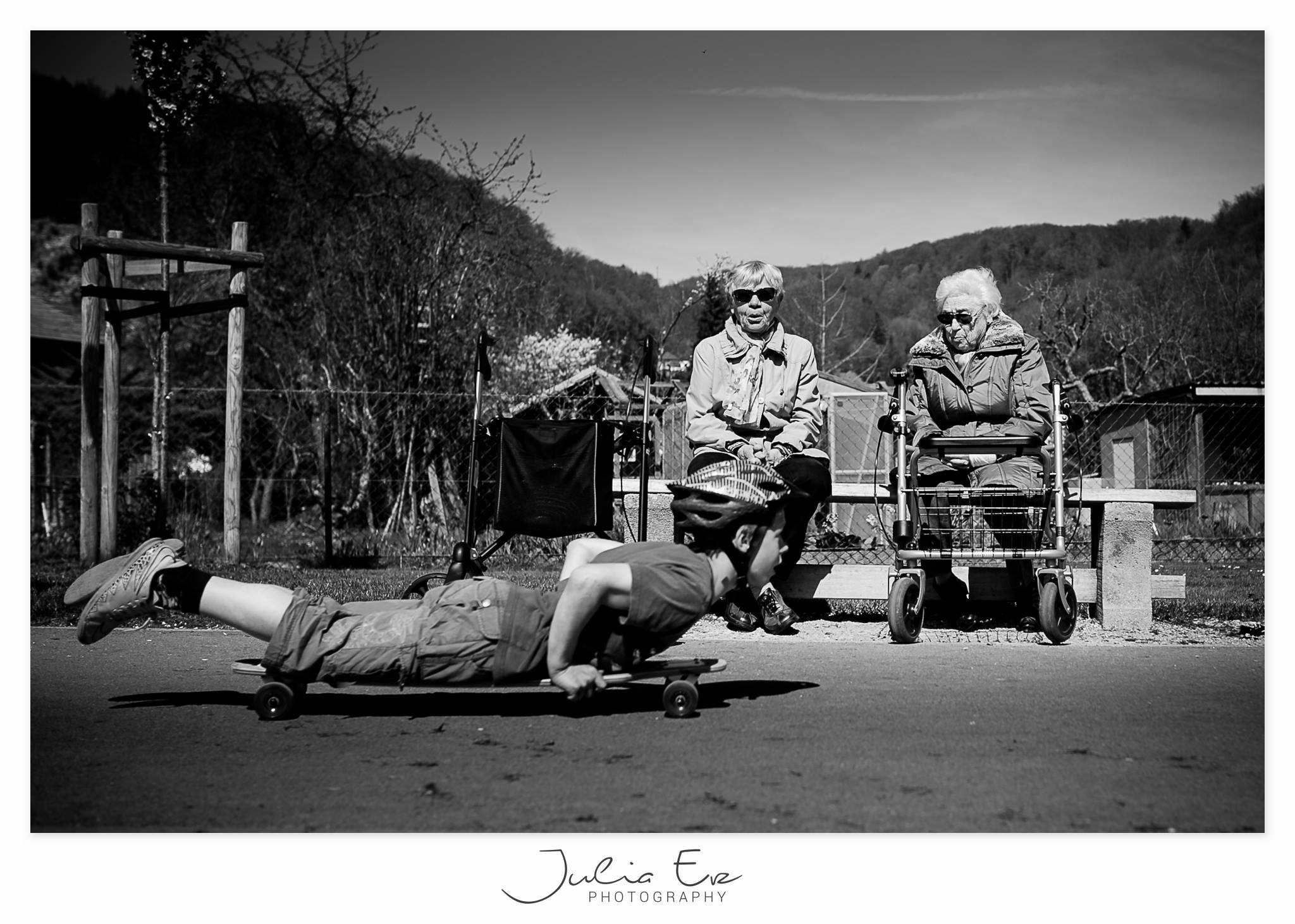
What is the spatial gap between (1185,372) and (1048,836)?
17.2 metres

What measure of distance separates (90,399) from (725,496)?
6986 millimetres

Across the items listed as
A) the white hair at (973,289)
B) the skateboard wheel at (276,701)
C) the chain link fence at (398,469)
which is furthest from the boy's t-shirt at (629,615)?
the chain link fence at (398,469)

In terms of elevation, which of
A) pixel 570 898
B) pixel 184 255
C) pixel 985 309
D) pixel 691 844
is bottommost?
pixel 570 898

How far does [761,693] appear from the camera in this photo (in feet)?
15.6

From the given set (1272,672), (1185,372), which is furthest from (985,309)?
(1185,372)

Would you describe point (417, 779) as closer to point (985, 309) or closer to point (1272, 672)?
point (1272, 672)

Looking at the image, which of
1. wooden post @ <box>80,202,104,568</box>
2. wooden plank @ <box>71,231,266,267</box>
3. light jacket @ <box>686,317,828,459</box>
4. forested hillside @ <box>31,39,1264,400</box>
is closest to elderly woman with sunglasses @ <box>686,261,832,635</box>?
light jacket @ <box>686,317,828,459</box>

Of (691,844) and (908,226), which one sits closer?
(691,844)

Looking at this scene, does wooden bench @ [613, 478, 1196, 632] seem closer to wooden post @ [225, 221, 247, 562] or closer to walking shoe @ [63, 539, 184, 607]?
walking shoe @ [63, 539, 184, 607]

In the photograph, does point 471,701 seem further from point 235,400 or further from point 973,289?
point 235,400

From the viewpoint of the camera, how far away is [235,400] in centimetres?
1015

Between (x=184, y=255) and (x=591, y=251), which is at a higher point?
(x=591, y=251)

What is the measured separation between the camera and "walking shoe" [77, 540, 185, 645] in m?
3.97

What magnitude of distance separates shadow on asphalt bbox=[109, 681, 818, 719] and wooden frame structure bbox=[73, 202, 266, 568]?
4.87 meters
